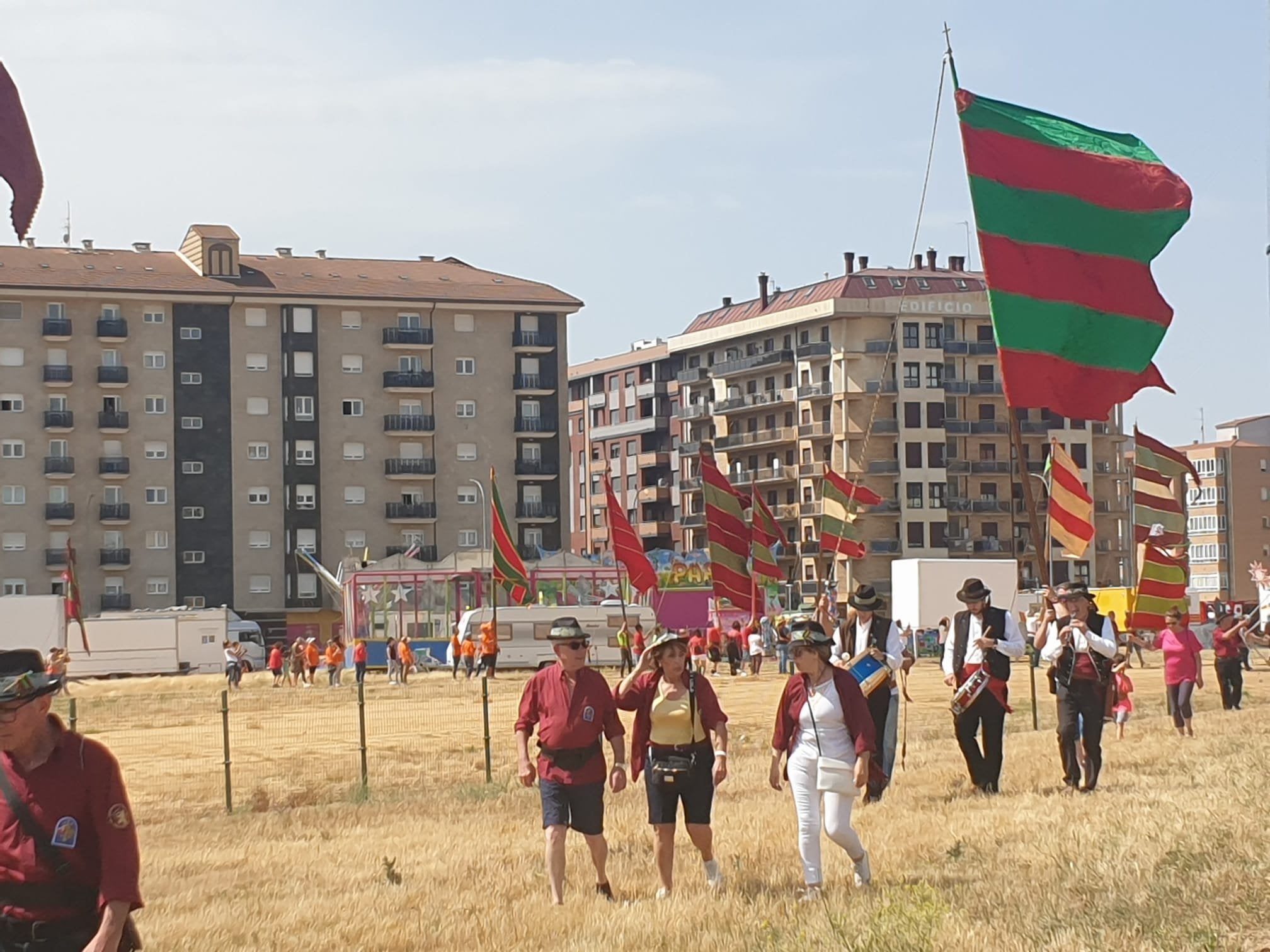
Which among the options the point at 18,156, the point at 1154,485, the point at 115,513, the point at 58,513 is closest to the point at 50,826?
the point at 18,156

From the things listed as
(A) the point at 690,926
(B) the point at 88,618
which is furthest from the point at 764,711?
(B) the point at 88,618

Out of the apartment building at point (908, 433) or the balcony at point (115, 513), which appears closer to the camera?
the balcony at point (115, 513)

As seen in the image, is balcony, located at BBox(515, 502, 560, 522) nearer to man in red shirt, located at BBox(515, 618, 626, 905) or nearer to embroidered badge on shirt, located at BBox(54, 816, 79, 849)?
man in red shirt, located at BBox(515, 618, 626, 905)

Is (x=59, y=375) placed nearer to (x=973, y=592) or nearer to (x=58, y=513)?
(x=58, y=513)

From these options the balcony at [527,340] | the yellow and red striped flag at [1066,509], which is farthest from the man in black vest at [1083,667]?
the balcony at [527,340]

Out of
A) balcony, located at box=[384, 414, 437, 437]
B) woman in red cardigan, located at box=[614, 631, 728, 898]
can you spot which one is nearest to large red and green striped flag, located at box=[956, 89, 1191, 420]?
woman in red cardigan, located at box=[614, 631, 728, 898]

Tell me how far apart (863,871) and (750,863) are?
1565mm

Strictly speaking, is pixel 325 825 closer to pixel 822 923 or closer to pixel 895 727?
pixel 895 727

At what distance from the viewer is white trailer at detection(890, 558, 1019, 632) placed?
61562 millimetres

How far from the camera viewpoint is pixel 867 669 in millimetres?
14820

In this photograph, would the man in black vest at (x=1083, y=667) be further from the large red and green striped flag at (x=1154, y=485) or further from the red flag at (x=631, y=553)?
the red flag at (x=631, y=553)

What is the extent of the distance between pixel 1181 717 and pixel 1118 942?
56.0ft

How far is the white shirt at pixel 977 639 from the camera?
16.0m

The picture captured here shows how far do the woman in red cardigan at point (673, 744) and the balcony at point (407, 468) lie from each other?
8928 cm
